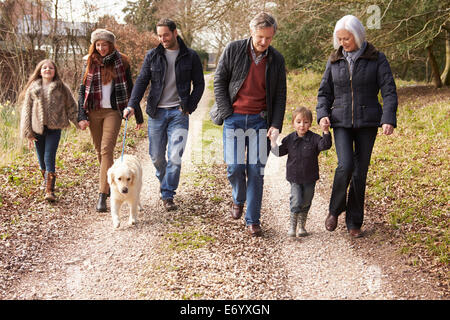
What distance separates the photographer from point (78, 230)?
5371mm

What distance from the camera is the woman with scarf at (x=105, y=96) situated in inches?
224

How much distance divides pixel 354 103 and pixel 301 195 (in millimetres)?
1195

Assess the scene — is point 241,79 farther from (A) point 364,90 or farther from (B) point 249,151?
(A) point 364,90

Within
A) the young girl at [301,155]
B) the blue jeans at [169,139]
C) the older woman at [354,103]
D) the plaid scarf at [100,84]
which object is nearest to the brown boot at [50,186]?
the plaid scarf at [100,84]

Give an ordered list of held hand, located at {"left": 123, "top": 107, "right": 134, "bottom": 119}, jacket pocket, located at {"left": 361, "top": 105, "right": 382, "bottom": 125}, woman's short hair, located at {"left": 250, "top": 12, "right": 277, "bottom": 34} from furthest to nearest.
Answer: held hand, located at {"left": 123, "top": 107, "right": 134, "bottom": 119}, jacket pocket, located at {"left": 361, "top": 105, "right": 382, "bottom": 125}, woman's short hair, located at {"left": 250, "top": 12, "right": 277, "bottom": 34}

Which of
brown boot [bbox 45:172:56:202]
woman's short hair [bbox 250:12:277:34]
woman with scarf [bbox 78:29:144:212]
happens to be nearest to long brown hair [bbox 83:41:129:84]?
woman with scarf [bbox 78:29:144:212]

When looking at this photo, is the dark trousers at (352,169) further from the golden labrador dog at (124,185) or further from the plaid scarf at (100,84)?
the plaid scarf at (100,84)

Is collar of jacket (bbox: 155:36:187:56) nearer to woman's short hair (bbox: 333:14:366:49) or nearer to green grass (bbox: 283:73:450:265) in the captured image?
woman's short hair (bbox: 333:14:366:49)

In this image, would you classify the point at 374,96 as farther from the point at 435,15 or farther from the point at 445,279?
the point at 435,15

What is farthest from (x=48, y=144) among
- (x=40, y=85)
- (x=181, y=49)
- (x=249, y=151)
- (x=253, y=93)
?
(x=253, y=93)

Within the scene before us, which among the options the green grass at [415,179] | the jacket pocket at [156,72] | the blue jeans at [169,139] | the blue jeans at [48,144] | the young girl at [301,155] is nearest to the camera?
the young girl at [301,155]

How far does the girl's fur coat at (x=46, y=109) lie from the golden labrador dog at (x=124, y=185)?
143 centimetres

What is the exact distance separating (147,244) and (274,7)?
1445cm

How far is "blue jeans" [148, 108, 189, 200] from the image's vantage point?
5605 millimetres
